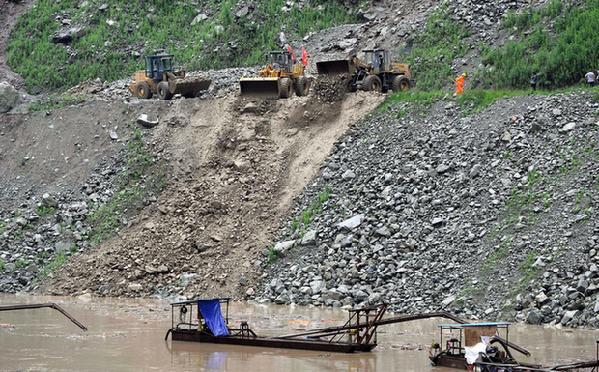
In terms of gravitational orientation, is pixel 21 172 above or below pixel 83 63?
below

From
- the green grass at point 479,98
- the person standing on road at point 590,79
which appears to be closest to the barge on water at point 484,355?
the green grass at point 479,98

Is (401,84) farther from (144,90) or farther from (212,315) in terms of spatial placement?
(212,315)

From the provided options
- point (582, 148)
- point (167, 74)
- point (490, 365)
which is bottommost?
point (490, 365)

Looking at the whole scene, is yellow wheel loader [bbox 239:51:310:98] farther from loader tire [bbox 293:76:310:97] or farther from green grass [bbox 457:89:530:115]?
green grass [bbox 457:89:530:115]

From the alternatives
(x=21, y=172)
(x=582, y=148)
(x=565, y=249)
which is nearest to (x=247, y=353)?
(x=565, y=249)

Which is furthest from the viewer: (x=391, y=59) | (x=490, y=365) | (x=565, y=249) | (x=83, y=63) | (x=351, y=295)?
(x=83, y=63)

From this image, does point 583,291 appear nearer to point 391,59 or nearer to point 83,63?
point 391,59

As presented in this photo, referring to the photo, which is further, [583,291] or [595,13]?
[595,13]

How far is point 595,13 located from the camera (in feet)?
139

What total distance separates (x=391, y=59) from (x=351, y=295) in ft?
47.7

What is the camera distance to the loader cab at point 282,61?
45.5m

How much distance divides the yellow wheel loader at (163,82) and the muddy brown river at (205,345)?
13.8 meters

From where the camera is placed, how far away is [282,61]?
1796 inches

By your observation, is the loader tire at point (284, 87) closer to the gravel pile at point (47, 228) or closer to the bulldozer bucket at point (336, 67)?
the bulldozer bucket at point (336, 67)
